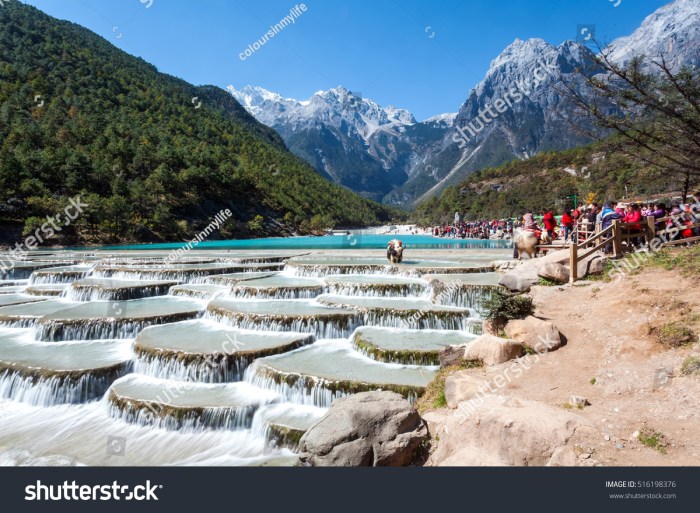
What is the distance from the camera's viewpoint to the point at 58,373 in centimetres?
1029

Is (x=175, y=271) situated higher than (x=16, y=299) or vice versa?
(x=175, y=271)

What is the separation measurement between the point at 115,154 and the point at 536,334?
8106cm

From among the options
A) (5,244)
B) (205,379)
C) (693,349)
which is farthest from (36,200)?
(693,349)

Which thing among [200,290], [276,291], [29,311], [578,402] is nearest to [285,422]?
[578,402]

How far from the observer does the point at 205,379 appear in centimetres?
1052

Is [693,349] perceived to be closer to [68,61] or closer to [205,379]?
[205,379]

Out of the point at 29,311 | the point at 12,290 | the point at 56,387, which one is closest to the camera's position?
the point at 56,387

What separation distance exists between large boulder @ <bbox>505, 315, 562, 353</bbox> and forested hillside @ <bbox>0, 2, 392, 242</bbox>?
4992 centimetres

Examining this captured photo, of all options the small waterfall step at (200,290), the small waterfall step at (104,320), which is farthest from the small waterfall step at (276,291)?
the small waterfall step at (104,320)

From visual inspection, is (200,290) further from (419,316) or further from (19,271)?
(19,271)

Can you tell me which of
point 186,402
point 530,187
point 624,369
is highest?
point 530,187

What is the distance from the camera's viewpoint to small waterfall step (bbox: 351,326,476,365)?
10406mm

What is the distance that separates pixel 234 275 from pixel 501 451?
18.0 m

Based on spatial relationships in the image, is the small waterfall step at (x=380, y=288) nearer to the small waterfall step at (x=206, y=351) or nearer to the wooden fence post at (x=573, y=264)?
the small waterfall step at (x=206, y=351)
